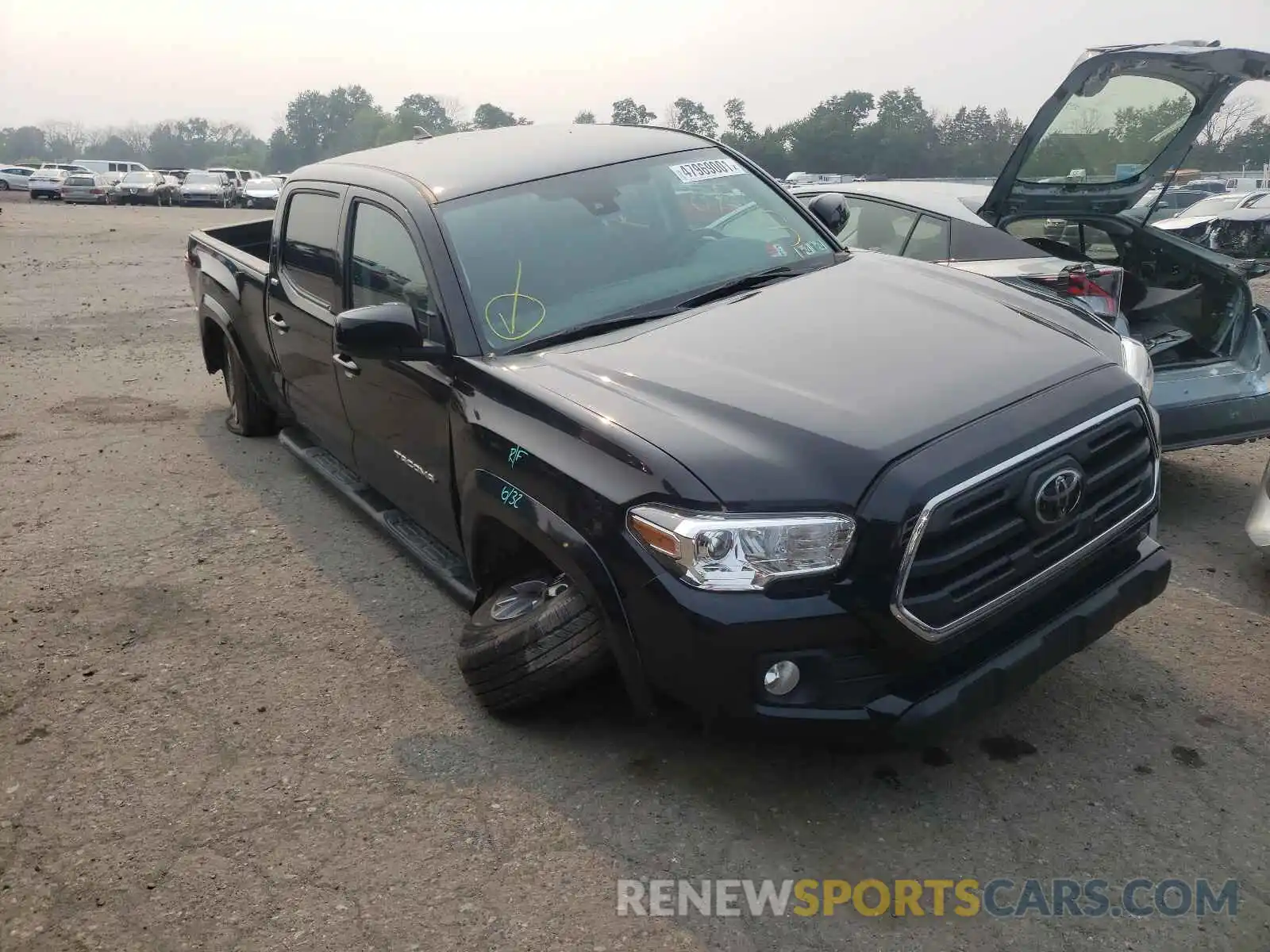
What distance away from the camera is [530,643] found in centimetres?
330

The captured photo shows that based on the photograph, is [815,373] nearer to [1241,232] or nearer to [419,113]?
[1241,232]

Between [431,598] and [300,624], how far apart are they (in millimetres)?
538

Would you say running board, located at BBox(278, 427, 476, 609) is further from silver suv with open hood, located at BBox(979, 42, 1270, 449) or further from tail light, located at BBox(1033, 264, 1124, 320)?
silver suv with open hood, located at BBox(979, 42, 1270, 449)

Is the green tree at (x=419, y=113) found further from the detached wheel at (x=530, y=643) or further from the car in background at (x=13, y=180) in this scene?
the detached wheel at (x=530, y=643)

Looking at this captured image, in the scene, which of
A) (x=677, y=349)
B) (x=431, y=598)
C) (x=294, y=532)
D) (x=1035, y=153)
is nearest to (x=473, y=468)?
(x=677, y=349)

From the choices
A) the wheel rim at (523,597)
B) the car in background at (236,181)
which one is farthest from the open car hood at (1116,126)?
the car in background at (236,181)

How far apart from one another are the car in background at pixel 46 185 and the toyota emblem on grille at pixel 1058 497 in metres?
50.7

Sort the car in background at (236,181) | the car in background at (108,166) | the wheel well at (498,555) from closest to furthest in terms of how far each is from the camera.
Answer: the wheel well at (498,555), the car in background at (236,181), the car in background at (108,166)

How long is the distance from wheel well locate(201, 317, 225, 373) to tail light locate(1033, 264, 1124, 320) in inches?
190

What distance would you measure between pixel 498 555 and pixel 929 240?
3.42m

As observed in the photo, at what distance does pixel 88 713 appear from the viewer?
153 inches

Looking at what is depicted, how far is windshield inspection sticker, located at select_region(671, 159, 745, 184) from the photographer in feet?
14.9

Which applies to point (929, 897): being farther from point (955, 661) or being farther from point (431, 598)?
point (431, 598)

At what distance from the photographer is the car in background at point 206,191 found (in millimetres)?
44656
